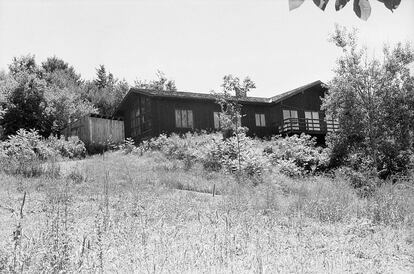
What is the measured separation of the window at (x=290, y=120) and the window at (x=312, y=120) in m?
1.03

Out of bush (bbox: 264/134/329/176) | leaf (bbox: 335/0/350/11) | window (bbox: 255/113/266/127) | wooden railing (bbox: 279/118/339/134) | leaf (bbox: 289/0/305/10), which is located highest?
window (bbox: 255/113/266/127)

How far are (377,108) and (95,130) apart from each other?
71.6ft

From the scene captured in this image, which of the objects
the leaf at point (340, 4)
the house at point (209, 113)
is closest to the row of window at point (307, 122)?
the house at point (209, 113)

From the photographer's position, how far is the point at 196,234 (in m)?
7.43

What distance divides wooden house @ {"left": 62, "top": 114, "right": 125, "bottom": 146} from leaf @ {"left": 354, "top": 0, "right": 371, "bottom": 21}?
1264 inches

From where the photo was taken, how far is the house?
32.5m

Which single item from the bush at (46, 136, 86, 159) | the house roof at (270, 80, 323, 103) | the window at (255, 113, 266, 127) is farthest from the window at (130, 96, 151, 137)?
the house roof at (270, 80, 323, 103)

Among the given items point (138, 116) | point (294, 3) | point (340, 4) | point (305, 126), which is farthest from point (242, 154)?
point (294, 3)

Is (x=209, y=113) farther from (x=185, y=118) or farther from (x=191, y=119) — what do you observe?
(x=185, y=118)

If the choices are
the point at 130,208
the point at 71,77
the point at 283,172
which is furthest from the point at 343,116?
the point at 71,77

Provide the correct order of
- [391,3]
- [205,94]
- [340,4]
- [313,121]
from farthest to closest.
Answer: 1. [313,121]
2. [205,94]
3. [340,4]
4. [391,3]

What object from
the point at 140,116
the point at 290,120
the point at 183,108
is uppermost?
the point at 183,108

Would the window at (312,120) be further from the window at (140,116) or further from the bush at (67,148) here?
the bush at (67,148)

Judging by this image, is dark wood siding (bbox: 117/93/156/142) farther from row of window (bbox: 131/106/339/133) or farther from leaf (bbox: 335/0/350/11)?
leaf (bbox: 335/0/350/11)
